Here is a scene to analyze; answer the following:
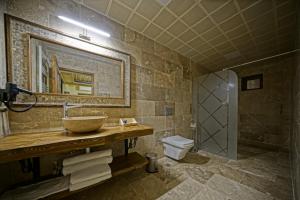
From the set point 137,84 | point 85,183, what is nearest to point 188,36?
point 137,84

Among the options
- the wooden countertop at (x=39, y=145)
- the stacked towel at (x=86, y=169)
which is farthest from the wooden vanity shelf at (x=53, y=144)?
the stacked towel at (x=86, y=169)

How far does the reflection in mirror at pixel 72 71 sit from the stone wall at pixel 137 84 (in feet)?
0.66

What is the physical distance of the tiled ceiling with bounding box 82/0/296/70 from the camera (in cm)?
139

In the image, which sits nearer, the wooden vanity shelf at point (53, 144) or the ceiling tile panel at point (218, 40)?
the wooden vanity shelf at point (53, 144)

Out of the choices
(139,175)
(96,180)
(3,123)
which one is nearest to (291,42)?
(139,175)

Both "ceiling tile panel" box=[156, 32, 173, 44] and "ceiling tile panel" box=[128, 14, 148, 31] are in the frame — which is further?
"ceiling tile panel" box=[156, 32, 173, 44]

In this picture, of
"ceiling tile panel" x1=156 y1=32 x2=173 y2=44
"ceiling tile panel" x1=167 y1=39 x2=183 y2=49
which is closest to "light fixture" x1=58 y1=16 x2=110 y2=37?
"ceiling tile panel" x1=156 y1=32 x2=173 y2=44

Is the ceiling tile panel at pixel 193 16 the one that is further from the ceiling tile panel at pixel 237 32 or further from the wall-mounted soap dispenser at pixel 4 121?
the wall-mounted soap dispenser at pixel 4 121

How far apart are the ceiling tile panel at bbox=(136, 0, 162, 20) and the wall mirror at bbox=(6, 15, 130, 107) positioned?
60cm

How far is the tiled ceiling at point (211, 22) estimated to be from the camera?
1.39 meters

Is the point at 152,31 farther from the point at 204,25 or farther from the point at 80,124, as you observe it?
the point at 80,124

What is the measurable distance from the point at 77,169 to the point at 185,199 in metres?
1.19

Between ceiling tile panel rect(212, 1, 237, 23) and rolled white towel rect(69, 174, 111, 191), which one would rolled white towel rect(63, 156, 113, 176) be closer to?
rolled white towel rect(69, 174, 111, 191)

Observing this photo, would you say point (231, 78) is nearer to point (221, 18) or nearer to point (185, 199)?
point (221, 18)
